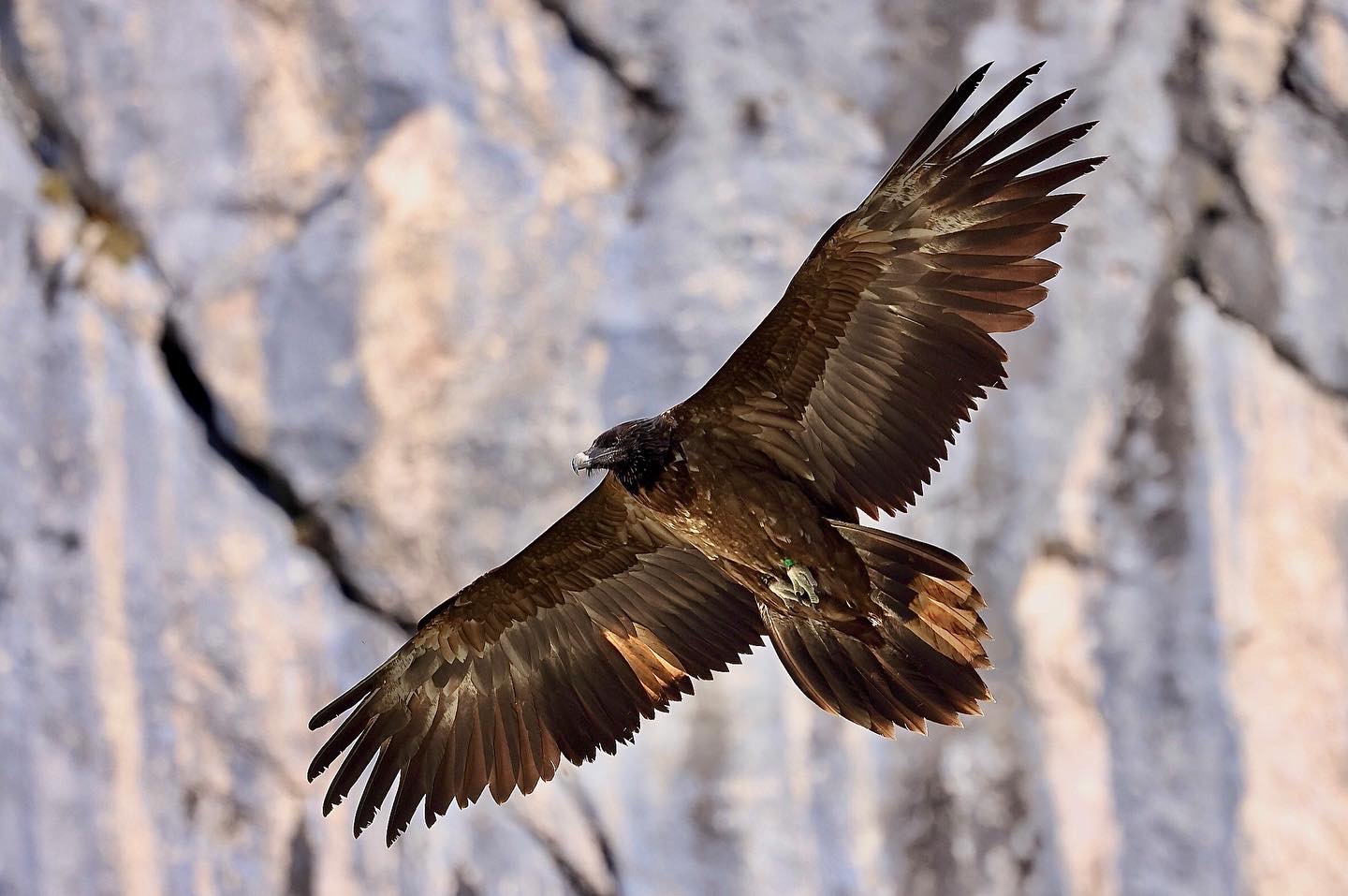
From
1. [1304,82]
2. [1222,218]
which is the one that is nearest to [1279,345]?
[1222,218]

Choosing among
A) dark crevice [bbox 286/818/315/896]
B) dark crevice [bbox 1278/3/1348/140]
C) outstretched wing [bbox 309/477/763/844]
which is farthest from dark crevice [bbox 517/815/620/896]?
dark crevice [bbox 1278/3/1348/140]

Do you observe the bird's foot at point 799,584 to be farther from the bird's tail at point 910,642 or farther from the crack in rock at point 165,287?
the crack in rock at point 165,287

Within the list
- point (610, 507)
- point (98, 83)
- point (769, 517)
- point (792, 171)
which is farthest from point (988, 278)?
point (98, 83)

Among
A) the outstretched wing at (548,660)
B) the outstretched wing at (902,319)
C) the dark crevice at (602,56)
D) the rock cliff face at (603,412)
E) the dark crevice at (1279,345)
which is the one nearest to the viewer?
the outstretched wing at (902,319)

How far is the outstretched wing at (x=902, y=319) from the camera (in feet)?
11.9

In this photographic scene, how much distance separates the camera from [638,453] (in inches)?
166

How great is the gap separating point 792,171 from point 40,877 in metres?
4.23

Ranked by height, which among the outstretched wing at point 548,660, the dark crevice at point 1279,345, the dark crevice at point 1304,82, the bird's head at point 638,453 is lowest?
the outstretched wing at point 548,660

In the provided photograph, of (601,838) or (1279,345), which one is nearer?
(601,838)

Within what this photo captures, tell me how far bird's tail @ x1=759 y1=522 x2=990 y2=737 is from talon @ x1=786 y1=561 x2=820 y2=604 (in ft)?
0.29

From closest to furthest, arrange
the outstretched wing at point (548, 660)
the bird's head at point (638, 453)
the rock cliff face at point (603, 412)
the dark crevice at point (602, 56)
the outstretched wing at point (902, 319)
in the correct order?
the outstretched wing at point (902, 319) → the bird's head at point (638, 453) → the outstretched wing at point (548, 660) → the rock cliff face at point (603, 412) → the dark crevice at point (602, 56)

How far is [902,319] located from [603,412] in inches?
98.2

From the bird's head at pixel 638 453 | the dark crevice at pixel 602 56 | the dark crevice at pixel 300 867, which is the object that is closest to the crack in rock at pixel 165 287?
the dark crevice at pixel 300 867

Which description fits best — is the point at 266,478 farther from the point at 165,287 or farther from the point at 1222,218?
the point at 1222,218
